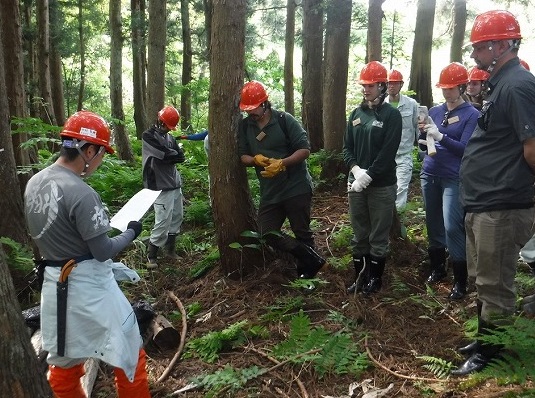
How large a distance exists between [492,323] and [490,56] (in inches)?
77.0

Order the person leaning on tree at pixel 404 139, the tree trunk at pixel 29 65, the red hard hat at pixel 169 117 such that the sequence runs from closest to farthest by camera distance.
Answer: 1. the red hard hat at pixel 169 117
2. the person leaning on tree at pixel 404 139
3. the tree trunk at pixel 29 65

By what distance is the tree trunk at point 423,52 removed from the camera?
13078mm

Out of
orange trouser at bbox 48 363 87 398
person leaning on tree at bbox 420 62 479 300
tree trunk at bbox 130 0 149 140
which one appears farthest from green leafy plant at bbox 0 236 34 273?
tree trunk at bbox 130 0 149 140


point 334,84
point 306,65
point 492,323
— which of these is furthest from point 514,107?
point 306,65

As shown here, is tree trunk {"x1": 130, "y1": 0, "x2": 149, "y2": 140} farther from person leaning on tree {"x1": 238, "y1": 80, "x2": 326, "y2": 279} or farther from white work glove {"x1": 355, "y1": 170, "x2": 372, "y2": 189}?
white work glove {"x1": 355, "y1": 170, "x2": 372, "y2": 189}

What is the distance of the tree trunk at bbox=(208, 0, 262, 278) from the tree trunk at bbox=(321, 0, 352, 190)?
423 cm

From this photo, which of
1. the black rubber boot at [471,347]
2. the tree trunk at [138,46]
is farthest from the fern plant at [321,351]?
the tree trunk at [138,46]

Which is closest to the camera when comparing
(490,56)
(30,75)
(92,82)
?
(490,56)

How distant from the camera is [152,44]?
1091 centimetres

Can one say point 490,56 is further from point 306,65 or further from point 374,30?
point 306,65

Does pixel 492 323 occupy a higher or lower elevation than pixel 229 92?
lower

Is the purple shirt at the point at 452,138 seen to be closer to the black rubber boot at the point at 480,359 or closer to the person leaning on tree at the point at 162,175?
the black rubber boot at the point at 480,359

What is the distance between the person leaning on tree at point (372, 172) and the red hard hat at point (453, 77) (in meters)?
0.61

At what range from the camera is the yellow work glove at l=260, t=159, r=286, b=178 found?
4973mm
